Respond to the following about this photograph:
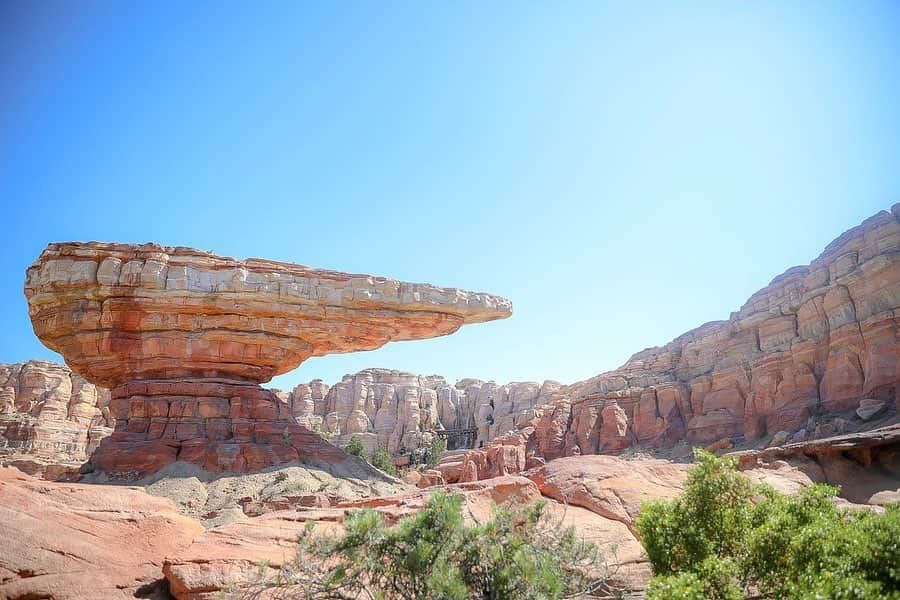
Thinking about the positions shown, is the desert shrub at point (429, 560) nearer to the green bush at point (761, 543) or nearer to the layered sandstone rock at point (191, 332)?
the green bush at point (761, 543)

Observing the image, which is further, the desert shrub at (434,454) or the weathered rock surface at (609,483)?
the desert shrub at (434,454)

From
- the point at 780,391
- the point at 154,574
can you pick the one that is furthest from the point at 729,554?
the point at 780,391

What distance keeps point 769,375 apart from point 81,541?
34525 mm

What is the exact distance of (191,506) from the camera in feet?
47.9

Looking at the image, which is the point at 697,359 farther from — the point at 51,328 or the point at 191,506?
the point at 51,328

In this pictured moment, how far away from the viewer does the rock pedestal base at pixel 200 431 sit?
16.6 meters

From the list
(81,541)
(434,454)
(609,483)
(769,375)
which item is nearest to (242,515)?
(81,541)

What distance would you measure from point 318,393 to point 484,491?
76.7 m

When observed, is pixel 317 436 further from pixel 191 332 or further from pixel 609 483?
pixel 609 483

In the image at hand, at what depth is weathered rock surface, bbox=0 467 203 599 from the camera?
6.60 metres

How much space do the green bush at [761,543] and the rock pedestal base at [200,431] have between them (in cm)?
1409

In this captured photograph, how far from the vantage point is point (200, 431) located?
17953 mm

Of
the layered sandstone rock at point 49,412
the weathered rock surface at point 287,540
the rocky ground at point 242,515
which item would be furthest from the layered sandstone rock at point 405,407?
the weathered rock surface at point 287,540

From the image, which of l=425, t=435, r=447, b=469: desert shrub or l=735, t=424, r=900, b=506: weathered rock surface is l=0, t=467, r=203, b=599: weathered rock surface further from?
l=425, t=435, r=447, b=469: desert shrub
